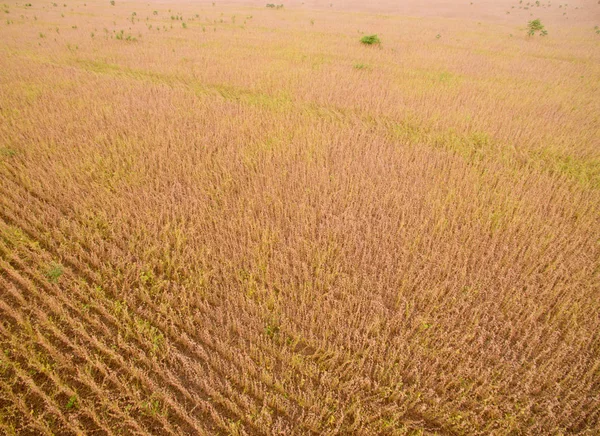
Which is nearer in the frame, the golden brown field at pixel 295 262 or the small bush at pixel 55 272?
the golden brown field at pixel 295 262

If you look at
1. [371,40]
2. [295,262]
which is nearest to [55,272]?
[295,262]

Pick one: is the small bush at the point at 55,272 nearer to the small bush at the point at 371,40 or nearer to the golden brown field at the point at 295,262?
the golden brown field at the point at 295,262

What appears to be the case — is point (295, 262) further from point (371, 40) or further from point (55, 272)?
point (371, 40)

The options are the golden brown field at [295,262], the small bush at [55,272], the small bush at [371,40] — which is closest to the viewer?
the golden brown field at [295,262]

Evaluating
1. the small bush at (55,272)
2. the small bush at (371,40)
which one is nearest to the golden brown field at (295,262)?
the small bush at (55,272)

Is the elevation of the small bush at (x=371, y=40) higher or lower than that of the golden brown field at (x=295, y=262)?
higher

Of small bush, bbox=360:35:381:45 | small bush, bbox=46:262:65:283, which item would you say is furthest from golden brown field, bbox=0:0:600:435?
small bush, bbox=360:35:381:45

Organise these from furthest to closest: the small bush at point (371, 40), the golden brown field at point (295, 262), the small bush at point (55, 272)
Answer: the small bush at point (371, 40) < the small bush at point (55, 272) < the golden brown field at point (295, 262)

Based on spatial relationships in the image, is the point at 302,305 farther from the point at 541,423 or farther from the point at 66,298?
the point at 66,298

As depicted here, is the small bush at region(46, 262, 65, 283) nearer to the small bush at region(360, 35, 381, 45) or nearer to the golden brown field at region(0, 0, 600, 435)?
the golden brown field at region(0, 0, 600, 435)
